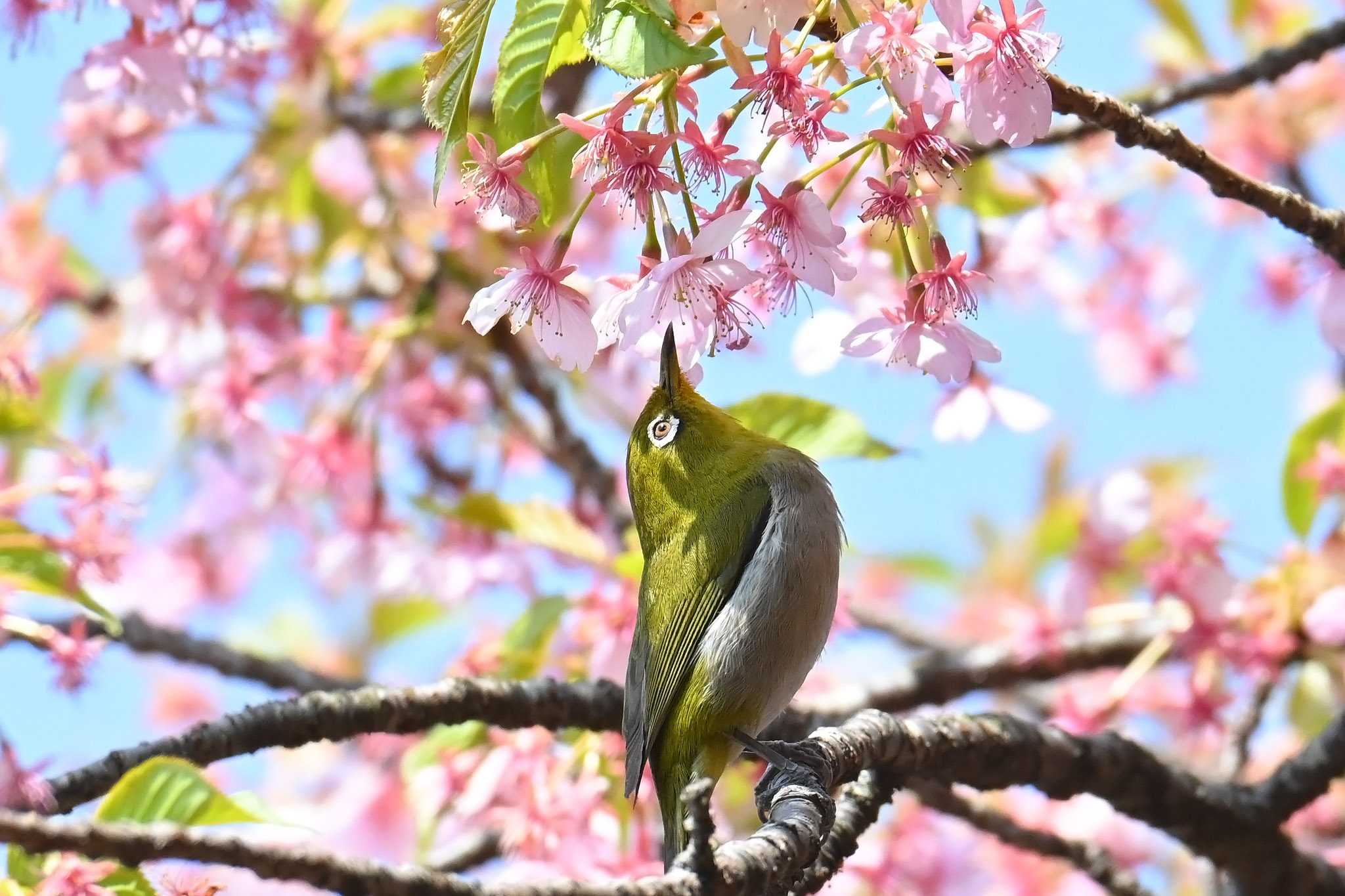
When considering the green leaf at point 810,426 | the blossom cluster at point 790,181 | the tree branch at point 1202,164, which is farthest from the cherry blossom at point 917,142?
the green leaf at point 810,426

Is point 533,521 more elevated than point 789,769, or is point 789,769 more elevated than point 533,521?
point 533,521

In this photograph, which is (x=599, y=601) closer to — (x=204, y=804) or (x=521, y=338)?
(x=204, y=804)

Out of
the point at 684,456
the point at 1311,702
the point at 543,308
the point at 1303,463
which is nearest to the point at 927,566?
the point at 1311,702

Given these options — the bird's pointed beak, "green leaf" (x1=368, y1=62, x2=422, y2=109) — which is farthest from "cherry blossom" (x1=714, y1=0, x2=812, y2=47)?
"green leaf" (x1=368, y1=62, x2=422, y2=109)

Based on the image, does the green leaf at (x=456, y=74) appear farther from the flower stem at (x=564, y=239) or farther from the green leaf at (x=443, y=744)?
the green leaf at (x=443, y=744)

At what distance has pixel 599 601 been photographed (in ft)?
10.0

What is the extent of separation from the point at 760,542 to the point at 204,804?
1.11m

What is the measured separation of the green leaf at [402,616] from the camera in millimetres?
5746

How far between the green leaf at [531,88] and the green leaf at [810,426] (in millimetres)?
962

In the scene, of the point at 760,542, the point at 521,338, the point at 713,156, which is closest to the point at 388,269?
the point at 521,338

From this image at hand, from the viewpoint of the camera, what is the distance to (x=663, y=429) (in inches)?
110

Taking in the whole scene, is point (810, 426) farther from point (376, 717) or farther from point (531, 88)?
point (531, 88)

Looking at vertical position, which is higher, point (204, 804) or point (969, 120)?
point (969, 120)

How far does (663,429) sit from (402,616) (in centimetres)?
327
